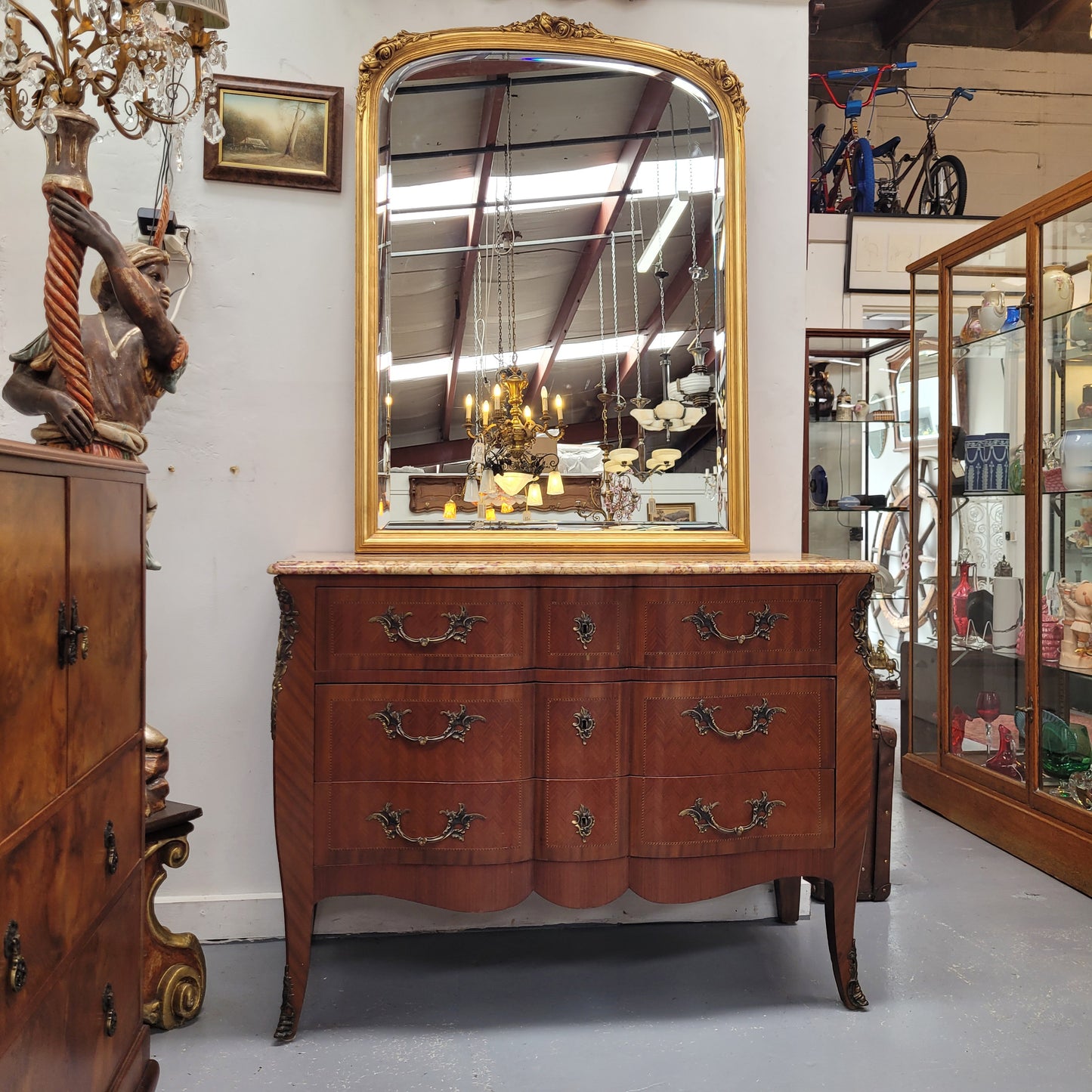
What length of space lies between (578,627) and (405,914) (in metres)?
1.13

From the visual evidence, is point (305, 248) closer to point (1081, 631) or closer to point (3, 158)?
point (3, 158)

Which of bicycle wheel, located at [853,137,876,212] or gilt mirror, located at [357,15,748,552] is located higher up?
bicycle wheel, located at [853,137,876,212]

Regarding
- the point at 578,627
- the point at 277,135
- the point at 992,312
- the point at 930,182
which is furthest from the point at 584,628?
the point at 930,182

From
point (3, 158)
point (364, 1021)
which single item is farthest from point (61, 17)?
point (364, 1021)

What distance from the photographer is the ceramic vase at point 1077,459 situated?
308cm

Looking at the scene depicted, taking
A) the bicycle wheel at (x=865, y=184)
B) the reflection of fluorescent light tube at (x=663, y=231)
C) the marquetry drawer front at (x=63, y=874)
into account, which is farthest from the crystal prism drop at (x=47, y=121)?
the bicycle wheel at (x=865, y=184)

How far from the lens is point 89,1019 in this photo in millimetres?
1431

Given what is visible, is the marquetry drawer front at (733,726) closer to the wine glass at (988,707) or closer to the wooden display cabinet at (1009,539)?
the wooden display cabinet at (1009,539)

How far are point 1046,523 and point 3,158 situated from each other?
3.39m

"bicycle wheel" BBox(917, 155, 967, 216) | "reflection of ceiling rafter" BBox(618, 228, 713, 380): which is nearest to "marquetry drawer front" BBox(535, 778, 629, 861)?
"reflection of ceiling rafter" BBox(618, 228, 713, 380)

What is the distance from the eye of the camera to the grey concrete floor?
75.0 inches

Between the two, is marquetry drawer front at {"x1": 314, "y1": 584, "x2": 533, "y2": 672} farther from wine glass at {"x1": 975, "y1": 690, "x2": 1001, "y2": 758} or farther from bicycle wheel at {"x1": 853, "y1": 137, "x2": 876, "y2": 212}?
bicycle wheel at {"x1": 853, "y1": 137, "x2": 876, "y2": 212}

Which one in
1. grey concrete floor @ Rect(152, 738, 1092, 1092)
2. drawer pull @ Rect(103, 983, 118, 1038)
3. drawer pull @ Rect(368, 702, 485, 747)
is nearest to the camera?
drawer pull @ Rect(103, 983, 118, 1038)

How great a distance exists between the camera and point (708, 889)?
6.93 ft
